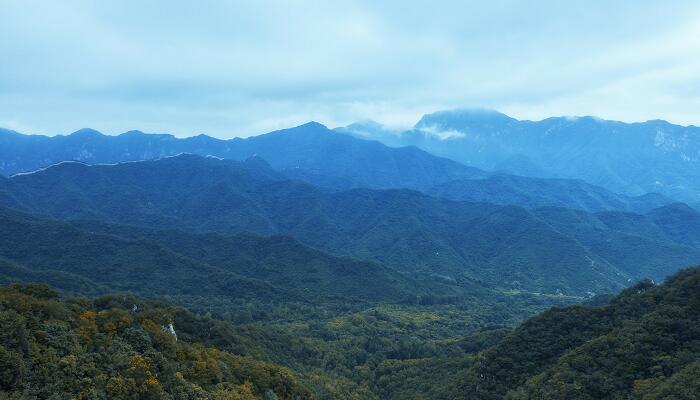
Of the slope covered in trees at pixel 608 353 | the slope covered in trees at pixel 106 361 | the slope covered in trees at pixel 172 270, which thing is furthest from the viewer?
the slope covered in trees at pixel 172 270

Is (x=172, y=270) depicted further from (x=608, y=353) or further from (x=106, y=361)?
(x=608, y=353)

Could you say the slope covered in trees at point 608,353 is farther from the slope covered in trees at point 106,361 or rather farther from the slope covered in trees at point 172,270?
the slope covered in trees at point 172,270

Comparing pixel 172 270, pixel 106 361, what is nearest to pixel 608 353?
pixel 106 361

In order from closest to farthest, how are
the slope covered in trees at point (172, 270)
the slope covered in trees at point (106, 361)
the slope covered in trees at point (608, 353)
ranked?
the slope covered in trees at point (106, 361), the slope covered in trees at point (608, 353), the slope covered in trees at point (172, 270)

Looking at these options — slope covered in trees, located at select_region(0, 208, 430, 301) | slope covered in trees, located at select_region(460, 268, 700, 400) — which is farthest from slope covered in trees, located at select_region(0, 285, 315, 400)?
slope covered in trees, located at select_region(0, 208, 430, 301)

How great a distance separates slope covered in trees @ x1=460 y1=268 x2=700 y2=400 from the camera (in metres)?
51.4

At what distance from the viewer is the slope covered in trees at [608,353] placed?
51375 mm

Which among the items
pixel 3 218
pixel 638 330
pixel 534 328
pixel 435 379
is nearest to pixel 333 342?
pixel 435 379

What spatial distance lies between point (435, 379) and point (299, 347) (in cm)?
2761

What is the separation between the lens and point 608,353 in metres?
57.4

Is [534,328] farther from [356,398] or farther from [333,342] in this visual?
[333,342]

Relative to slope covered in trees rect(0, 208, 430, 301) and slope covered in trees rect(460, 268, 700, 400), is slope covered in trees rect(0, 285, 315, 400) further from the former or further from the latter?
slope covered in trees rect(0, 208, 430, 301)

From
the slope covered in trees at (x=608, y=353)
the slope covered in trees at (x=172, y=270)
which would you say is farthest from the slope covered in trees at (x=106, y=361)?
the slope covered in trees at (x=172, y=270)

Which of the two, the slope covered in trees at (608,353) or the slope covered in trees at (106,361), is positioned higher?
the slope covered in trees at (106,361)
